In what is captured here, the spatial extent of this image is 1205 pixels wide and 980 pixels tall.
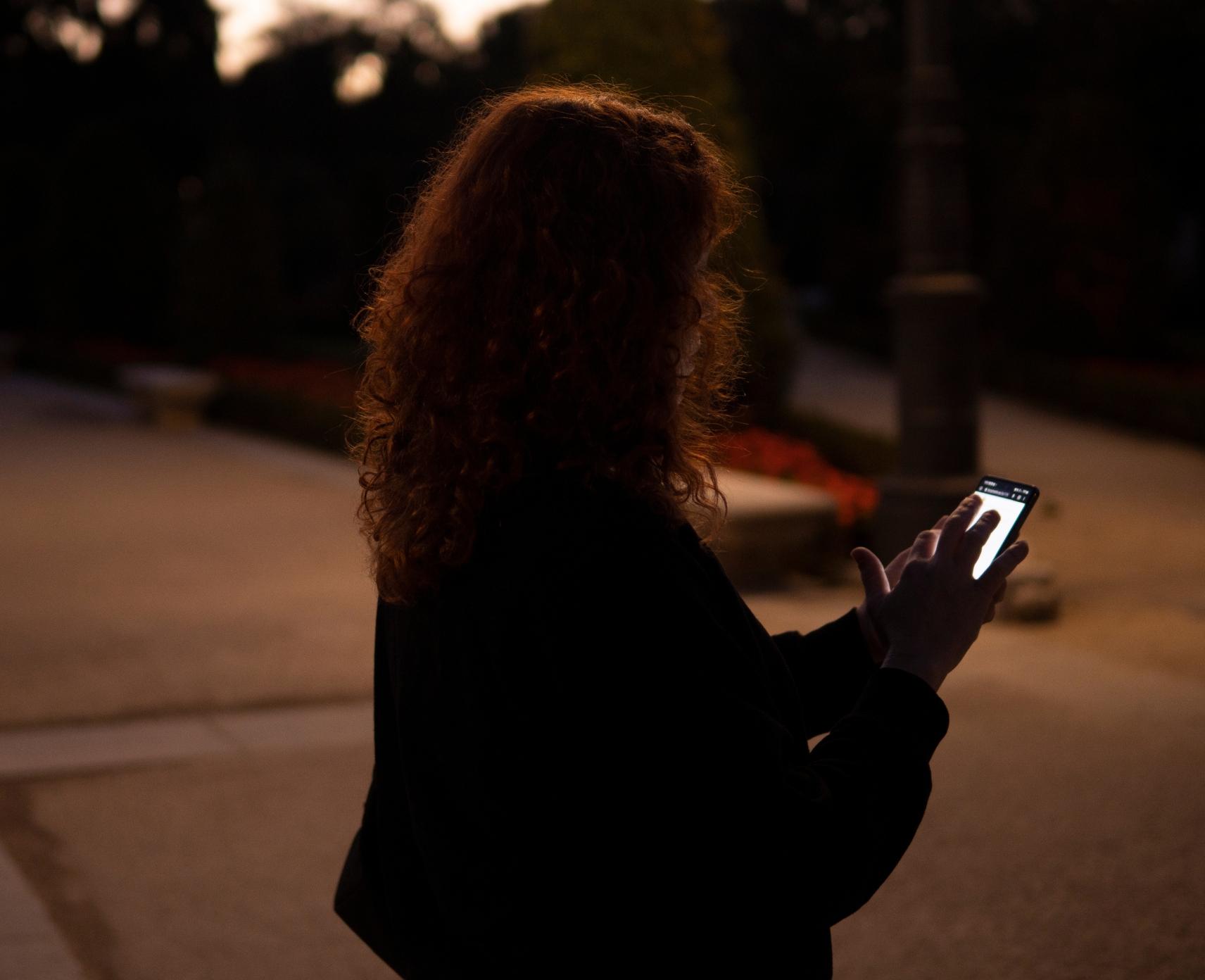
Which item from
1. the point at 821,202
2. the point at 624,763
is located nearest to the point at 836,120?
the point at 821,202

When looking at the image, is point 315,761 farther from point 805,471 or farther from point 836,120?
point 836,120

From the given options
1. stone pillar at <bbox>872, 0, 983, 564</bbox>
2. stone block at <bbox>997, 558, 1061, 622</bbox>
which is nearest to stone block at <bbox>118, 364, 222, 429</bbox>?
stone pillar at <bbox>872, 0, 983, 564</bbox>

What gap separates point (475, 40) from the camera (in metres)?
46.4

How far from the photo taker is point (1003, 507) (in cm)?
205

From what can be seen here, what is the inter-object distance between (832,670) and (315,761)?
340 centimetres

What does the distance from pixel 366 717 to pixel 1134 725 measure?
2.76 metres

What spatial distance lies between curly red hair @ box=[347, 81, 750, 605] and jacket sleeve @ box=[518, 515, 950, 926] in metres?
0.11

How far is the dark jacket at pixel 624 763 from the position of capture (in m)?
1.43

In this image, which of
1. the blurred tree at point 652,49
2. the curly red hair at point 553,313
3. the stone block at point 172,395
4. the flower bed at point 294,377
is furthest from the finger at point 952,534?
the stone block at point 172,395

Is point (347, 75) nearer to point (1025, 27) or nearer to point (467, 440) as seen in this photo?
point (1025, 27)

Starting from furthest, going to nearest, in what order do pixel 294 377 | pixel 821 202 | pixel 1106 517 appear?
pixel 821 202
pixel 294 377
pixel 1106 517

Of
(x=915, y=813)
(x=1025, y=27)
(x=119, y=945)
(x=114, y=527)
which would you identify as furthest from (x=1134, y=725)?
(x=1025, y=27)

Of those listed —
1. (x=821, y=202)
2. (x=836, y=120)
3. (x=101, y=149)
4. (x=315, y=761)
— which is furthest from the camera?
(x=821, y=202)

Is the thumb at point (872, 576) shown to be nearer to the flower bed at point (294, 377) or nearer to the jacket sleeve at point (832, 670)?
the jacket sleeve at point (832, 670)
